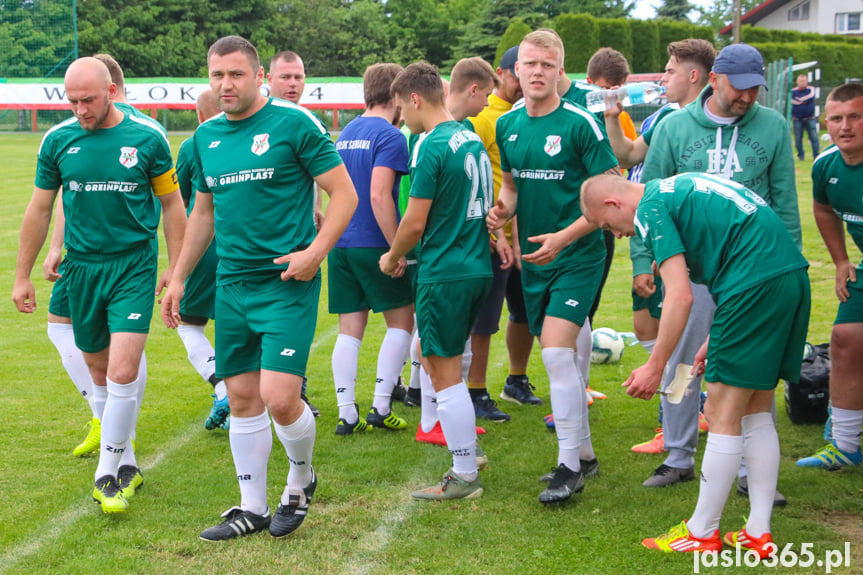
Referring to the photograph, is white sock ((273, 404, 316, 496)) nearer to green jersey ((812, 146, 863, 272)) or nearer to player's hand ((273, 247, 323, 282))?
player's hand ((273, 247, 323, 282))

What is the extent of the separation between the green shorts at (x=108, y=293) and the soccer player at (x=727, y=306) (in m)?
2.56

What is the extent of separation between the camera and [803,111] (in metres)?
24.7

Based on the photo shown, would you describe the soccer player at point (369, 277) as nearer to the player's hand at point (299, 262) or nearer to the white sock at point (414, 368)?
the white sock at point (414, 368)

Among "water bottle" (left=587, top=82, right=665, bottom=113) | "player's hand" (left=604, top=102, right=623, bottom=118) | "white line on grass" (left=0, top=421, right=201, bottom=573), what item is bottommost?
"white line on grass" (left=0, top=421, right=201, bottom=573)

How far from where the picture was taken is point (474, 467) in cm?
509

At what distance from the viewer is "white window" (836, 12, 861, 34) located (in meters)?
70.4

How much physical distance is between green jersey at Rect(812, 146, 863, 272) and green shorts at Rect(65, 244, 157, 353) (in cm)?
400

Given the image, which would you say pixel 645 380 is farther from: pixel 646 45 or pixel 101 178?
pixel 646 45

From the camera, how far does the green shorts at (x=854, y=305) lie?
5.55 meters

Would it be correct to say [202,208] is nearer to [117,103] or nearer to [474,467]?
[117,103]

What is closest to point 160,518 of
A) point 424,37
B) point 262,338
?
point 262,338

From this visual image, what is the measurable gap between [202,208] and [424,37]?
5841 cm

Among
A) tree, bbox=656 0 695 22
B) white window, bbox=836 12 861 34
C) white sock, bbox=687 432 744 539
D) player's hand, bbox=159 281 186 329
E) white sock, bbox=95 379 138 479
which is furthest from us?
white window, bbox=836 12 861 34

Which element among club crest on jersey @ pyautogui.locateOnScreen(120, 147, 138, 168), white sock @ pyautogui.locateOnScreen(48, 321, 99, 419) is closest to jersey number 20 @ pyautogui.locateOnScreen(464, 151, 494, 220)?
club crest on jersey @ pyautogui.locateOnScreen(120, 147, 138, 168)
